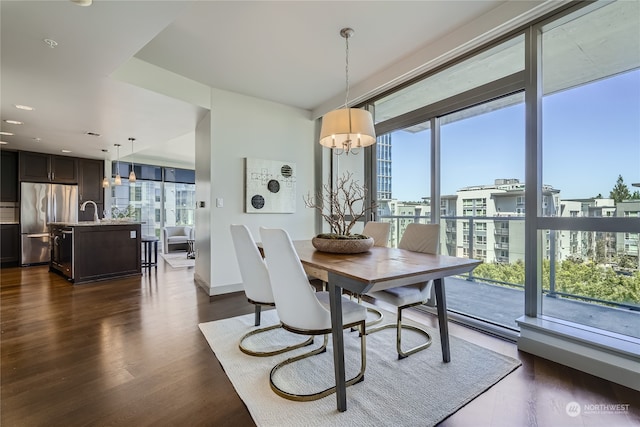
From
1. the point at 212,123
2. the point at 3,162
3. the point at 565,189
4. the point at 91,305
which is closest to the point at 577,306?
the point at 565,189

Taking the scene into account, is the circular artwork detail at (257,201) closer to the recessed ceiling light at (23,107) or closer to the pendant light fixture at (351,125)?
the pendant light fixture at (351,125)

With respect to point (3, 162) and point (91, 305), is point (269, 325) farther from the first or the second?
point (3, 162)

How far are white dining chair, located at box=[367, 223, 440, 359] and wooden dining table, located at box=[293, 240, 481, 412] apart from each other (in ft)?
0.73

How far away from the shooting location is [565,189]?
2195mm

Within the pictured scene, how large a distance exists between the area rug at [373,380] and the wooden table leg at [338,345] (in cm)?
7

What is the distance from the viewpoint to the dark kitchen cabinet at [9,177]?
562 centimetres

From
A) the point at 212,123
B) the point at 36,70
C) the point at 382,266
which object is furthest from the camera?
the point at 212,123

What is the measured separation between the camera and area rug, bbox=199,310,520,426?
4.87 feet

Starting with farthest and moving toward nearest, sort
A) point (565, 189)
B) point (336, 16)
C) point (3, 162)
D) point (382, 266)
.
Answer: point (3, 162), point (336, 16), point (565, 189), point (382, 266)

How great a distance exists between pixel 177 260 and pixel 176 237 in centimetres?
137

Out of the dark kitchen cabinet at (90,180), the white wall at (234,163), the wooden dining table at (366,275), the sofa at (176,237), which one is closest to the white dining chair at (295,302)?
the wooden dining table at (366,275)

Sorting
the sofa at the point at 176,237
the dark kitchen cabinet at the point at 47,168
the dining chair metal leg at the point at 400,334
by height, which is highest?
the dark kitchen cabinet at the point at 47,168

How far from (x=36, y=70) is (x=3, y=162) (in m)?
4.66

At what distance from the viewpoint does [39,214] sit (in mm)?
5816
